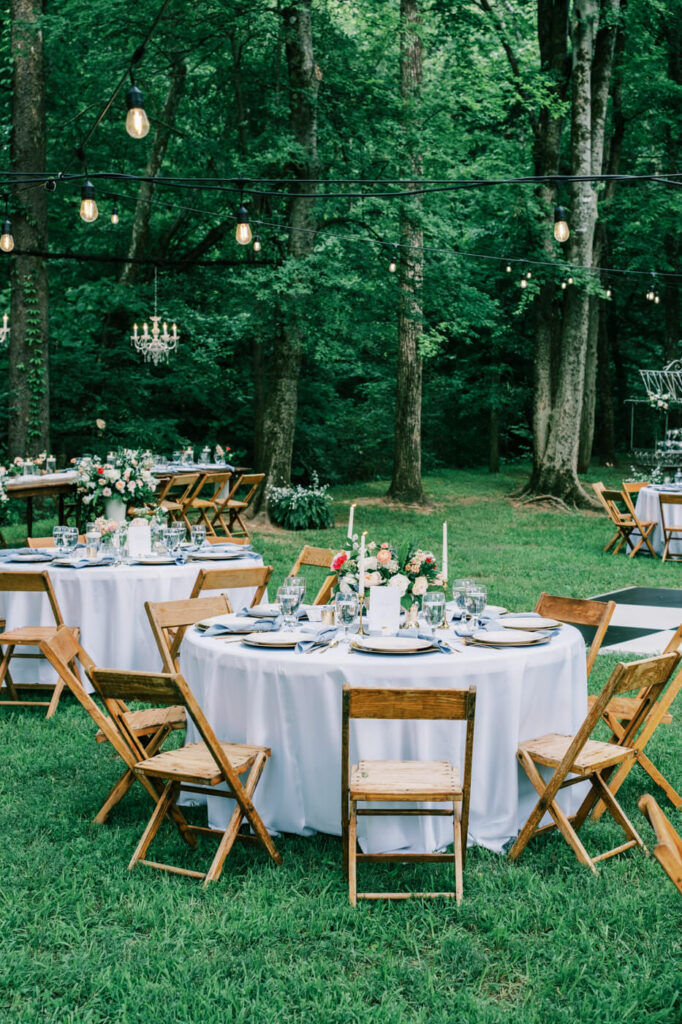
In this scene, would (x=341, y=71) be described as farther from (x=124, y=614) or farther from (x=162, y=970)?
(x=162, y=970)

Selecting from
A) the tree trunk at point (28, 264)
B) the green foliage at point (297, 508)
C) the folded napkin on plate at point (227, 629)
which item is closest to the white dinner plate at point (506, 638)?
the folded napkin on plate at point (227, 629)

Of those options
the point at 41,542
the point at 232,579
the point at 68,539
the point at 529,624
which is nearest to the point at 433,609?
the point at 529,624

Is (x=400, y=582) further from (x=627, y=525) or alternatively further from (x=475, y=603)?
(x=627, y=525)

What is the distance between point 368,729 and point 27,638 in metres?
2.85

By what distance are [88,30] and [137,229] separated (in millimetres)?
4942

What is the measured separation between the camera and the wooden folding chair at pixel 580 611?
16.5 ft

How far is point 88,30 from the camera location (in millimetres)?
14023

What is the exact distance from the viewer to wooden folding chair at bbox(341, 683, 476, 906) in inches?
141

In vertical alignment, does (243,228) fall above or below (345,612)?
above

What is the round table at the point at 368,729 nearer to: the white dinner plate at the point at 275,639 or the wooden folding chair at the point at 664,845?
the white dinner plate at the point at 275,639

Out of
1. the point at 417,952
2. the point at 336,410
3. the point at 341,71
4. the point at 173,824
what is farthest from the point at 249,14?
the point at 417,952

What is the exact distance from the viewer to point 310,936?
3.40 m

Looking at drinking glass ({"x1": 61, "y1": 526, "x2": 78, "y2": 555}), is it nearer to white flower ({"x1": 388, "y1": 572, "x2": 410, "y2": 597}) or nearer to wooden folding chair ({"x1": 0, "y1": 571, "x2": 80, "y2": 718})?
wooden folding chair ({"x1": 0, "y1": 571, "x2": 80, "y2": 718})

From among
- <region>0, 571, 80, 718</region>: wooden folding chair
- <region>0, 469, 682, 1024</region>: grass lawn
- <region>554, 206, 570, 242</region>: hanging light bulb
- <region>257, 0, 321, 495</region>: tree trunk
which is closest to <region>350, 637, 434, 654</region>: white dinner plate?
<region>0, 469, 682, 1024</region>: grass lawn
